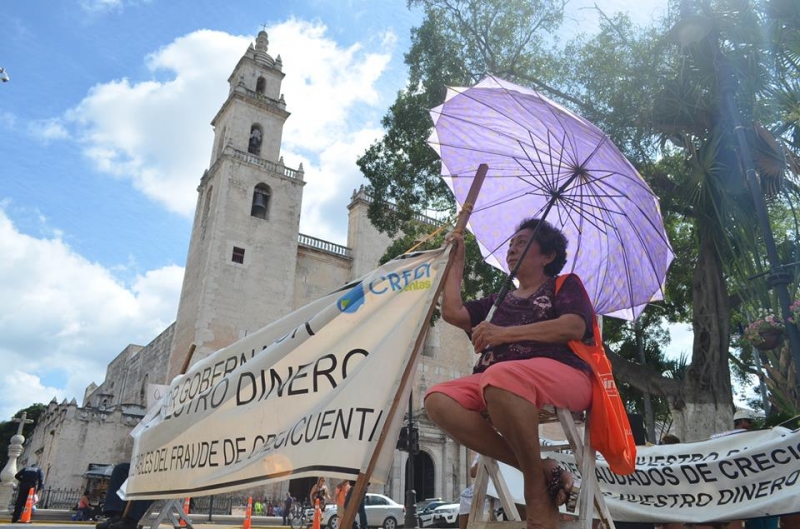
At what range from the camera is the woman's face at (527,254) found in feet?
9.80

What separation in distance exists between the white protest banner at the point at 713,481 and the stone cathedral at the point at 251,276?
21.9m

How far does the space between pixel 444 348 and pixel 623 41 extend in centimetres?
2377

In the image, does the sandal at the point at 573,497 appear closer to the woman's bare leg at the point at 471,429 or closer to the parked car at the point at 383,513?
the woman's bare leg at the point at 471,429

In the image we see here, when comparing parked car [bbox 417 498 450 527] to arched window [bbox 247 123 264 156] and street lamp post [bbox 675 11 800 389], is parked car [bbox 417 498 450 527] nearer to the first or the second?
street lamp post [bbox 675 11 800 389]

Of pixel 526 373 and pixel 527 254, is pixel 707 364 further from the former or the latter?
pixel 526 373

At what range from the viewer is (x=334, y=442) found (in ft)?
7.99

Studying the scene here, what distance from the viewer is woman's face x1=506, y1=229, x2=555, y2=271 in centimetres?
299

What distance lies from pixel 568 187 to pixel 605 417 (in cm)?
156

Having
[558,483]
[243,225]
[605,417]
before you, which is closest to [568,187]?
[605,417]

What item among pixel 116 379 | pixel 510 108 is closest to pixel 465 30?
pixel 510 108

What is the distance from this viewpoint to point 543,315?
273cm

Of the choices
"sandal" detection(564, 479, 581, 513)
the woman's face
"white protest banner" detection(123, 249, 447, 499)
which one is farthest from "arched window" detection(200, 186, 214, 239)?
the woman's face

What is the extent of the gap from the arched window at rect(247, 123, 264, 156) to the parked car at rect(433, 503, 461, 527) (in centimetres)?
1956

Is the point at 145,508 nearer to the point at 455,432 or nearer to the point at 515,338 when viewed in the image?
the point at 455,432
